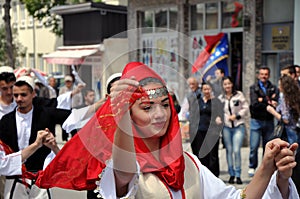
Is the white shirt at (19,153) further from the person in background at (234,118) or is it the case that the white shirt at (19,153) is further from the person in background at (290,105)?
the person in background at (234,118)

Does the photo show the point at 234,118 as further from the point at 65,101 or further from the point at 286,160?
the point at 286,160

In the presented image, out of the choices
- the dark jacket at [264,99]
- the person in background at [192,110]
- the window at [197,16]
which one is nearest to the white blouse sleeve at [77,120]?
the person in background at [192,110]

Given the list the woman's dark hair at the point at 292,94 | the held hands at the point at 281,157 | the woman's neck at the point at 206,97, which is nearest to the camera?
the held hands at the point at 281,157

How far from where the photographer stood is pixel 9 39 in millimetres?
16891

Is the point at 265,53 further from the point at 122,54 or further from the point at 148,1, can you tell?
the point at 122,54

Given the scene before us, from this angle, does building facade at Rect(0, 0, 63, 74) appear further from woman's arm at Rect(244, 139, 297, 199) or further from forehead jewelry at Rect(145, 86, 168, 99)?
woman's arm at Rect(244, 139, 297, 199)

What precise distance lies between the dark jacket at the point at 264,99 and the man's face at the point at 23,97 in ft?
13.6

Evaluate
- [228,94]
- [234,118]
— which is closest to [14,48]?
[228,94]

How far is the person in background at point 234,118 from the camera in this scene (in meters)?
7.46

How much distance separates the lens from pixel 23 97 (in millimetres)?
4297

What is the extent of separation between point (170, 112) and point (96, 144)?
1.20 ft

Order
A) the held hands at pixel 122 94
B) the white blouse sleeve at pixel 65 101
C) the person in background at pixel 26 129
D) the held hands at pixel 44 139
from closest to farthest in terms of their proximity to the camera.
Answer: the held hands at pixel 122 94 → the held hands at pixel 44 139 → the person in background at pixel 26 129 → the white blouse sleeve at pixel 65 101

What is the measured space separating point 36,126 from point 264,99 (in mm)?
4203

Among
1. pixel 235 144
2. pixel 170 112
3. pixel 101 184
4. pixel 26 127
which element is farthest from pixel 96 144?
pixel 235 144
